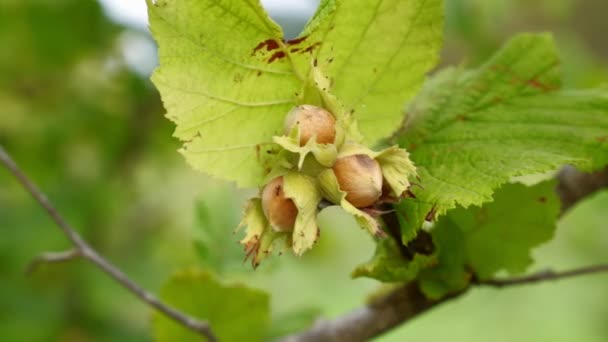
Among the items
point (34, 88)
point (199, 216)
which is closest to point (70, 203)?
point (34, 88)

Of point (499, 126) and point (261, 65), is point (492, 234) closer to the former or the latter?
point (499, 126)

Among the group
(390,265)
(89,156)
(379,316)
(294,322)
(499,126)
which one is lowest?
(89,156)

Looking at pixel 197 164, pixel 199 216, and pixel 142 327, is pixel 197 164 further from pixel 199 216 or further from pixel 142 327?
pixel 142 327

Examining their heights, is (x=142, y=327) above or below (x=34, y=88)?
below

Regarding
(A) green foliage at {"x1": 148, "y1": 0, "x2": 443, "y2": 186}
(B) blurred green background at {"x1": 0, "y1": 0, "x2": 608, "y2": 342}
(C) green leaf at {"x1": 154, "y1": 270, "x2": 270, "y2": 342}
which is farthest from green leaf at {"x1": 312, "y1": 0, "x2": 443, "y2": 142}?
(B) blurred green background at {"x1": 0, "y1": 0, "x2": 608, "y2": 342}

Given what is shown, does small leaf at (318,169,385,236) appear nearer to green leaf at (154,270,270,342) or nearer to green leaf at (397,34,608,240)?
green leaf at (397,34,608,240)

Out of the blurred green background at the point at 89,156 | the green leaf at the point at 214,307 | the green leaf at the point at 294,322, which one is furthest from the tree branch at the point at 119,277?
the blurred green background at the point at 89,156

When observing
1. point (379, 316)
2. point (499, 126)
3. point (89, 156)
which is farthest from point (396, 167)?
point (89, 156)
